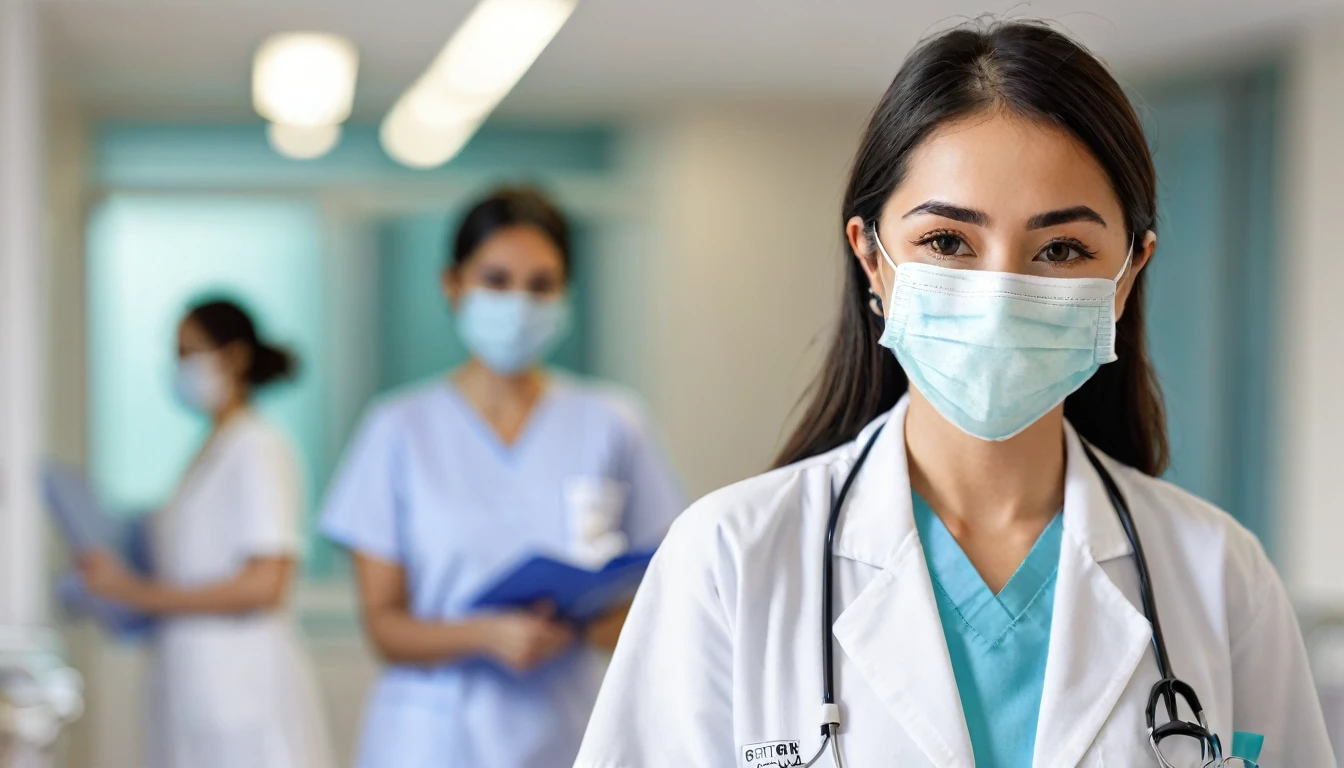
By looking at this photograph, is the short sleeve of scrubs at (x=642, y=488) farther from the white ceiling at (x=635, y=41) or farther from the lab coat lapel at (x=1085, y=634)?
the white ceiling at (x=635, y=41)

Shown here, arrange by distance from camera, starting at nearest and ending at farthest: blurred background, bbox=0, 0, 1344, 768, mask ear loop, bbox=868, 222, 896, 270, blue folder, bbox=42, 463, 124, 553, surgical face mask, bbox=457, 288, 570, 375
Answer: mask ear loop, bbox=868, 222, 896, 270
surgical face mask, bbox=457, 288, 570, 375
blue folder, bbox=42, 463, 124, 553
blurred background, bbox=0, 0, 1344, 768

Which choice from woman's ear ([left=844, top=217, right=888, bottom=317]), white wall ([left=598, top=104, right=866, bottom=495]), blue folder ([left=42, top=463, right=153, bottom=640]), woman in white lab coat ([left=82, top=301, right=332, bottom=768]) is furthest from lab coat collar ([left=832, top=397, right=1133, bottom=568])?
white wall ([left=598, top=104, right=866, bottom=495])

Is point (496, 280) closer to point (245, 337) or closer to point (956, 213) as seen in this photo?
point (245, 337)

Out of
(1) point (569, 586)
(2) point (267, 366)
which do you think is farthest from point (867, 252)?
(2) point (267, 366)

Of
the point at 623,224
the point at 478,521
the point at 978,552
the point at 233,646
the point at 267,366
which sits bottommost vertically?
the point at 233,646

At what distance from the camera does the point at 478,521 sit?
7.51ft

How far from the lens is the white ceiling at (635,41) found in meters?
3.58

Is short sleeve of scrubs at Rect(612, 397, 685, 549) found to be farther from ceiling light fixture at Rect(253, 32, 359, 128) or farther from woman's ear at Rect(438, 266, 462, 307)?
ceiling light fixture at Rect(253, 32, 359, 128)

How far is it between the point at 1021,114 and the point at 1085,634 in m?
0.42

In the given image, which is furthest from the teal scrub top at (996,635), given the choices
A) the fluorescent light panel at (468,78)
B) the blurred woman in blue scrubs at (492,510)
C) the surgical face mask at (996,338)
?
the fluorescent light panel at (468,78)

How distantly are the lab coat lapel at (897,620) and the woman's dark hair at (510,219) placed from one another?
1297 millimetres

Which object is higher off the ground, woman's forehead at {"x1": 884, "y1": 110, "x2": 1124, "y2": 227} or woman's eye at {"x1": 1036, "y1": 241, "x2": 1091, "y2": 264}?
woman's forehead at {"x1": 884, "y1": 110, "x2": 1124, "y2": 227}

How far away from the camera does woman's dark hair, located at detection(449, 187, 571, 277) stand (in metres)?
2.37

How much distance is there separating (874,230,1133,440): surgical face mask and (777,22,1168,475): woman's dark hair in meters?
0.08
